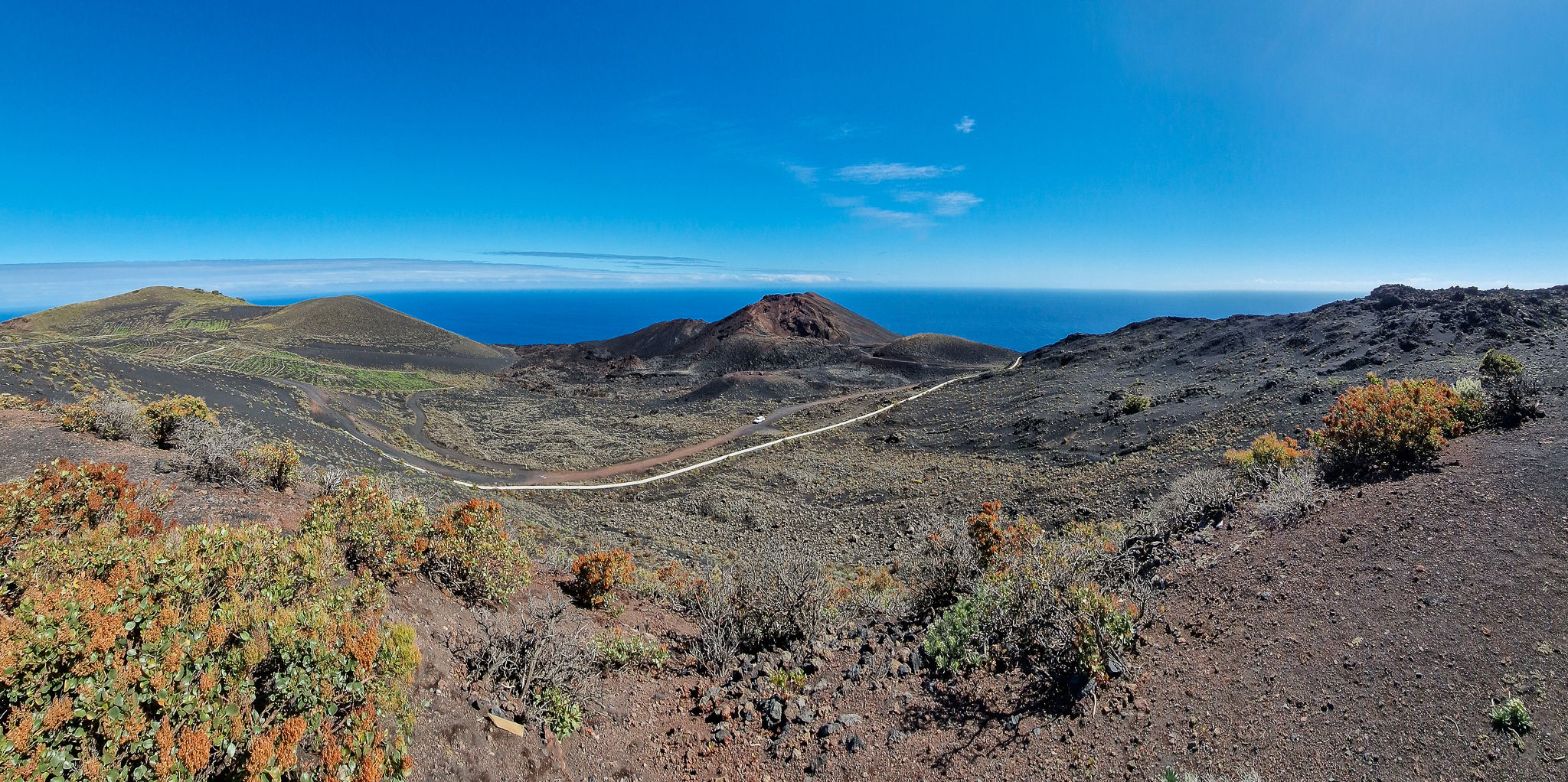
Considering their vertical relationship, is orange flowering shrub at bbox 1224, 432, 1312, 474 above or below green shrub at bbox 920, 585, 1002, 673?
above

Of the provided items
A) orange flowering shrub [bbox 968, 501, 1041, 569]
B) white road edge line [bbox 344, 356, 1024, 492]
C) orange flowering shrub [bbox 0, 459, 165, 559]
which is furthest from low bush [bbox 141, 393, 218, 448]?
orange flowering shrub [bbox 968, 501, 1041, 569]

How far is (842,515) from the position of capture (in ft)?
56.5

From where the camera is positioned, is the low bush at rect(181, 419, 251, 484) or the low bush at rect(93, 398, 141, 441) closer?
the low bush at rect(181, 419, 251, 484)

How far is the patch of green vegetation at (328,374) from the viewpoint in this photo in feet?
140

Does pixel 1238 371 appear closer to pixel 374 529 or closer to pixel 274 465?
pixel 374 529

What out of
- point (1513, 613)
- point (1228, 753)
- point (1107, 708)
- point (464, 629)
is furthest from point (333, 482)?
point (1513, 613)

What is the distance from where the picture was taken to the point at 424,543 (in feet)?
18.3

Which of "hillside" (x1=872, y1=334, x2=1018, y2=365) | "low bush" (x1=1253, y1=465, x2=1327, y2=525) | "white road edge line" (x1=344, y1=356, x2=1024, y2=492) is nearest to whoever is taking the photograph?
"low bush" (x1=1253, y1=465, x2=1327, y2=525)

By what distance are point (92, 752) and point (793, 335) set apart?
2484 inches

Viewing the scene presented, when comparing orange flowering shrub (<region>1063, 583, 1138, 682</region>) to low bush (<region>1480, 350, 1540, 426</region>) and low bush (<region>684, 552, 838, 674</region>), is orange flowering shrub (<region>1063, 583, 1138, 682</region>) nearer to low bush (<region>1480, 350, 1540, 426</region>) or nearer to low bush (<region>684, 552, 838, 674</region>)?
low bush (<region>684, 552, 838, 674</region>)

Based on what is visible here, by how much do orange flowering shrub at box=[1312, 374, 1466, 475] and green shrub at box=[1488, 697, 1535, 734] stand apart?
496cm

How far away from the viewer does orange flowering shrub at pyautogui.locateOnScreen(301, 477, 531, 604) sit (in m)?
5.29

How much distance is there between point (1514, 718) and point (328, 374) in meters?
58.7

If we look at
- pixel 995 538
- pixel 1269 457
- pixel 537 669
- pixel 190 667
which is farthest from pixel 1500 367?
pixel 190 667
